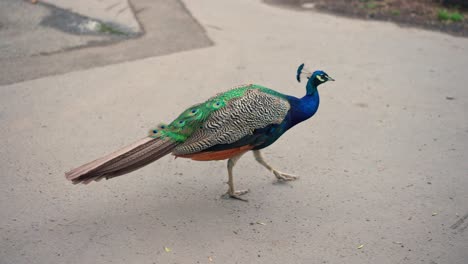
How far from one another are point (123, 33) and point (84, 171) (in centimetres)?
410

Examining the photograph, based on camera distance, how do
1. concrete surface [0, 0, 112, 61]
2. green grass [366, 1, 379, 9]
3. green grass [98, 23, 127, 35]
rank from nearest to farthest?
concrete surface [0, 0, 112, 61] < green grass [98, 23, 127, 35] < green grass [366, 1, 379, 9]

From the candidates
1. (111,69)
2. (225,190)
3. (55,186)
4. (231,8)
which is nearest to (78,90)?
(111,69)

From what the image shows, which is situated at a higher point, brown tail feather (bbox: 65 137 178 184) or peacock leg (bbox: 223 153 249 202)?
brown tail feather (bbox: 65 137 178 184)

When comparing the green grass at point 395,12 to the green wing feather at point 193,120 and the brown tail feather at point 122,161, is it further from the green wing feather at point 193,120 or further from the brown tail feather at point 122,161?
the brown tail feather at point 122,161

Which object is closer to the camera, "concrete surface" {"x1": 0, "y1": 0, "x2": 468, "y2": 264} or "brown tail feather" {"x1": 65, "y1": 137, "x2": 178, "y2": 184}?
"brown tail feather" {"x1": 65, "y1": 137, "x2": 178, "y2": 184}

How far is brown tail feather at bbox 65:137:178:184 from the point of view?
10.4ft

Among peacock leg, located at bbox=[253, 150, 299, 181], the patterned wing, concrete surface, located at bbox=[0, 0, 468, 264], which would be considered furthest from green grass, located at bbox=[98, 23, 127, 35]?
the patterned wing

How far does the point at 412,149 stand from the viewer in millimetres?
4488

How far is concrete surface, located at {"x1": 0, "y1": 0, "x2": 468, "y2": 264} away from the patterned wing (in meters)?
0.61

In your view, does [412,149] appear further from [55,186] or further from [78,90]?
[78,90]

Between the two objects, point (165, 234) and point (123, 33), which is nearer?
point (165, 234)

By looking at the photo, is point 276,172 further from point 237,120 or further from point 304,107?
point 237,120

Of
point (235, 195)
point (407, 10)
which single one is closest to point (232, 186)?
point (235, 195)

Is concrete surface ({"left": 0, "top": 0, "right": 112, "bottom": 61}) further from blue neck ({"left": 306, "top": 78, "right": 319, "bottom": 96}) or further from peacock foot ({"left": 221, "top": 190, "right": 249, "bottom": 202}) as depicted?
blue neck ({"left": 306, "top": 78, "right": 319, "bottom": 96})
